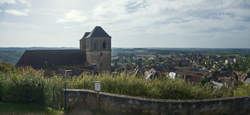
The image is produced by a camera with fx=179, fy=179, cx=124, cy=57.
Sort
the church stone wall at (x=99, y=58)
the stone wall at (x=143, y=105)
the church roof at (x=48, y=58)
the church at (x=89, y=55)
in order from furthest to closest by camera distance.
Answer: the church stone wall at (x=99, y=58)
the church at (x=89, y=55)
the church roof at (x=48, y=58)
the stone wall at (x=143, y=105)

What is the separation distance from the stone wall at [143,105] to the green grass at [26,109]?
26.4 inches

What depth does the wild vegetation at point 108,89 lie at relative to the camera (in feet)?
20.9

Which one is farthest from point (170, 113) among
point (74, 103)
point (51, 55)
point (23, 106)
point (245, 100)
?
point (51, 55)

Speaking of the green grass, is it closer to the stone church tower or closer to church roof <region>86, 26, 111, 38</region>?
the stone church tower

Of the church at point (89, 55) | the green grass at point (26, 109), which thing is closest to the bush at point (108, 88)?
the green grass at point (26, 109)

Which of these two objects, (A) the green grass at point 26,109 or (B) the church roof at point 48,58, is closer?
(A) the green grass at point 26,109

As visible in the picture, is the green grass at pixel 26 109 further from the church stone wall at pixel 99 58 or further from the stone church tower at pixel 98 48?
the church stone wall at pixel 99 58

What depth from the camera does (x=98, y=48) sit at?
92.7 feet

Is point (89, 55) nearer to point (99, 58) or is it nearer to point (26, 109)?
point (99, 58)

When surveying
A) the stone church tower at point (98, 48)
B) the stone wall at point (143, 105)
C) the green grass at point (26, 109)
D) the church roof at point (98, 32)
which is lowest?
the green grass at point (26, 109)

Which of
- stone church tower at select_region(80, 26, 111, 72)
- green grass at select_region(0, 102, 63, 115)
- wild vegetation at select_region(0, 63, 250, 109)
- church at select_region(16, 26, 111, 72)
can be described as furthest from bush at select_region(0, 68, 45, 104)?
stone church tower at select_region(80, 26, 111, 72)

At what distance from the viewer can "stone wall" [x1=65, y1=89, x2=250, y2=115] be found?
5207 millimetres

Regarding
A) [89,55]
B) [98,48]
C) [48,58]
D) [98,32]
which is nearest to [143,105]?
[48,58]

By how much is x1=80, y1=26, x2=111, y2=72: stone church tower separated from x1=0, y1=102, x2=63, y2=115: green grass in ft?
67.0
